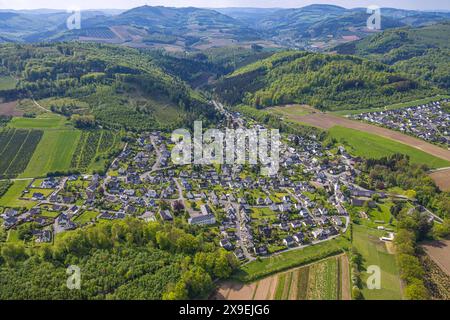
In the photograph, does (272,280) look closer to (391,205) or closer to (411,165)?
(391,205)

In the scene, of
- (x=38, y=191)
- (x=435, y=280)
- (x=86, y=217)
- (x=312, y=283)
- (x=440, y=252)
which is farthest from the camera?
(x=38, y=191)

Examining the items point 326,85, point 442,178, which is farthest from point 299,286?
point 326,85

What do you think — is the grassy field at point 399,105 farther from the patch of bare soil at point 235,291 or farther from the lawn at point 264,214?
the patch of bare soil at point 235,291

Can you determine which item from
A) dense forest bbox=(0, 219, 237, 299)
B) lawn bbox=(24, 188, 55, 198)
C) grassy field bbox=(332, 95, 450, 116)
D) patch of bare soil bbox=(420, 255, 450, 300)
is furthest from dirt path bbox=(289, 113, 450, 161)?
lawn bbox=(24, 188, 55, 198)

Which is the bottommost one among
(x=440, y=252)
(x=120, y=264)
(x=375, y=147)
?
(x=440, y=252)

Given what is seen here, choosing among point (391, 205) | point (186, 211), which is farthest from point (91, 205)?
point (391, 205)

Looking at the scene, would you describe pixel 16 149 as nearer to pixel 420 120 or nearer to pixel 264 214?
pixel 264 214
